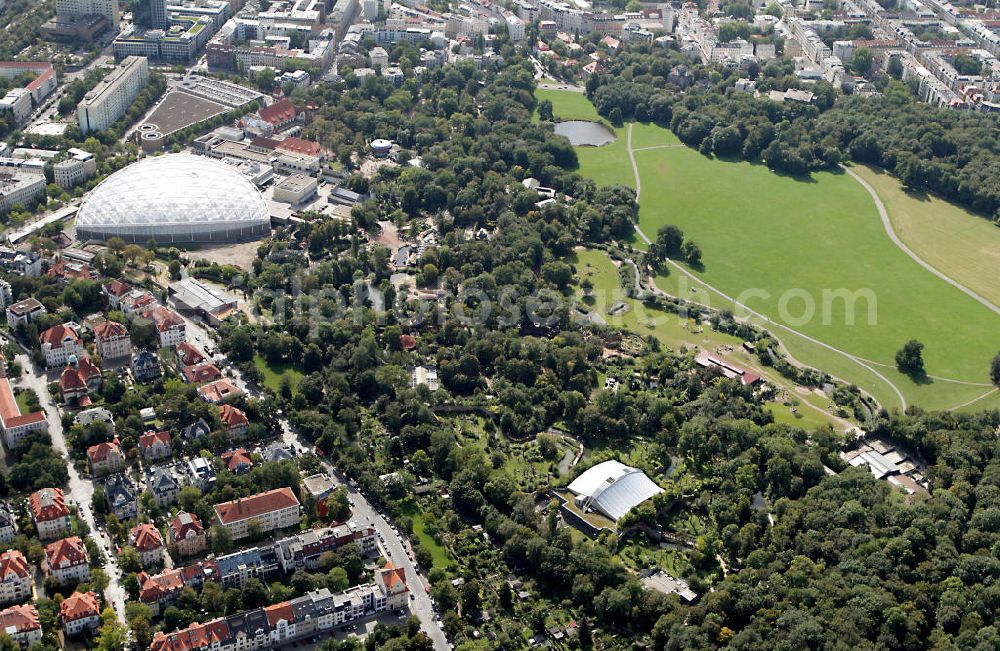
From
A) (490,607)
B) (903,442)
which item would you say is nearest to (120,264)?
(490,607)

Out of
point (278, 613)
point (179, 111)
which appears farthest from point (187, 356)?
point (179, 111)

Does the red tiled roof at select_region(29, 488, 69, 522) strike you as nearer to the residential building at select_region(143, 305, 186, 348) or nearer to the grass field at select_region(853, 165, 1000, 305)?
the residential building at select_region(143, 305, 186, 348)

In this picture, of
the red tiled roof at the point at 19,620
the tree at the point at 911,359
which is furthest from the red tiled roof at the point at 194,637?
the tree at the point at 911,359

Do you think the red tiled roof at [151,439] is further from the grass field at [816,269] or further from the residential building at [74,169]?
the grass field at [816,269]

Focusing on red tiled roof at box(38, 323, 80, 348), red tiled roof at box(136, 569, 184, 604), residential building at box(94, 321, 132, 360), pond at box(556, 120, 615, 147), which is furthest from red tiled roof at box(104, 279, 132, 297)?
pond at box(556, 120, 615, 147)

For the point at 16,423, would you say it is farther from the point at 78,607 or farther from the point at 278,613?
the point at 278,613
